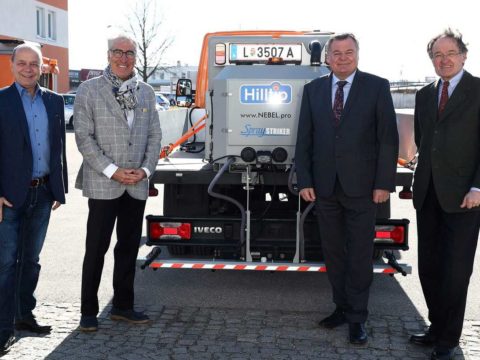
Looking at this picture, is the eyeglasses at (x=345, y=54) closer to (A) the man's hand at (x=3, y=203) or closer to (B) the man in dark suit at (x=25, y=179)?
(B) the man in dark suit at (x=25, y=179)

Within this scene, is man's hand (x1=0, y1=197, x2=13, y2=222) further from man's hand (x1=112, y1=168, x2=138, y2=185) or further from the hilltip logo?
the hilltip logo

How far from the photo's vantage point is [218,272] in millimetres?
6730

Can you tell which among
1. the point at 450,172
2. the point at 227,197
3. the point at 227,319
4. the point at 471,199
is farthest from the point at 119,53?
the point at 471,199

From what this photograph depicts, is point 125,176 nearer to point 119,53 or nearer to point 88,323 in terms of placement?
point 119,53

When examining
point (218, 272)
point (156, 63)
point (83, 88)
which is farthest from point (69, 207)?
point (156, 63)

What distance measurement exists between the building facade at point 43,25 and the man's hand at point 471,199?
103 feet

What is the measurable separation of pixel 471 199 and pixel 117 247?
261 cm

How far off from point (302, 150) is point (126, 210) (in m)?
1.41

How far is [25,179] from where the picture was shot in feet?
14.7

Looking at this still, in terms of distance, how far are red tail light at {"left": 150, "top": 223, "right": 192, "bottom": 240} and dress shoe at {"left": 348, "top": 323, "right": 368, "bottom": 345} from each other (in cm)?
159

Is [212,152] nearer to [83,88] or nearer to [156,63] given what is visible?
[83,88]

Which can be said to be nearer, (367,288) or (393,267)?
(367,288)

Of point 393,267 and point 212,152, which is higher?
point 212,152

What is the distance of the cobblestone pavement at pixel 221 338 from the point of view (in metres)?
4.43
